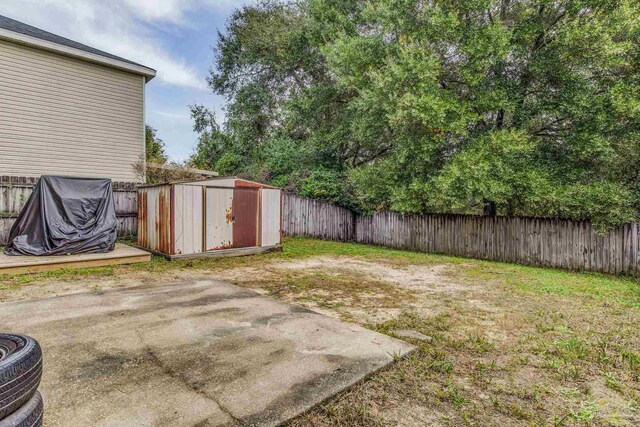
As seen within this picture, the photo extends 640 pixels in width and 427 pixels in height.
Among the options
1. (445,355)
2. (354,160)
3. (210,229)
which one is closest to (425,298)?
(445,355)

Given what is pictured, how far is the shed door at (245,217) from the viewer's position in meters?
6.95

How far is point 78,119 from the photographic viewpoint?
27.5ft

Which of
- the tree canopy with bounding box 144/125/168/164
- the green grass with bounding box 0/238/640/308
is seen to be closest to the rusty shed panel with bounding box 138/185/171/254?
the green grass with bounding box 0/238/640/308

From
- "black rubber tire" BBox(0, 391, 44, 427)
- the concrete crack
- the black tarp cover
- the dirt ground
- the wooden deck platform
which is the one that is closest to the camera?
"black rubber tire" BBox(0, 391, 44, 427)

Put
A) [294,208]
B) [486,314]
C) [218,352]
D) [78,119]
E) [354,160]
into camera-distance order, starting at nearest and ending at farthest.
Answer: [218,352] < [486,314] < [78,119] < [294,208] < [354,160]

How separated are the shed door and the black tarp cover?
232cm

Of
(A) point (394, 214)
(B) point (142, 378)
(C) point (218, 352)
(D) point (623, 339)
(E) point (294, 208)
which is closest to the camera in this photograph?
(B) point (142, 378)

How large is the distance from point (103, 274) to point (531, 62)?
31.5 ft

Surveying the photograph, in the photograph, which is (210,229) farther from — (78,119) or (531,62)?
(531,62)

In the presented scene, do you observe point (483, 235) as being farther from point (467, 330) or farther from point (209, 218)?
point (209, 218)

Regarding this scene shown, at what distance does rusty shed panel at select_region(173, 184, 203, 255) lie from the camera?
20.1 feet

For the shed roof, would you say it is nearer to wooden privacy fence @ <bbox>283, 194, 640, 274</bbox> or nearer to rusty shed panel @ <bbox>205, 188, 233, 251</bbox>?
rusty shed panel @ <bbox>205, 188, 233, 251</bbox>

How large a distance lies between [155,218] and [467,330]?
5.86m

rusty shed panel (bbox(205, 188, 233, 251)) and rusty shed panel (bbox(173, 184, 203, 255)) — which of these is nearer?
rusty shed panel (bbox(173, 184, 203, 255))
